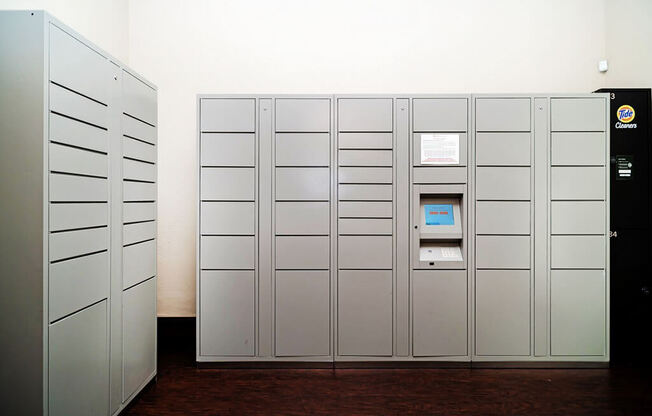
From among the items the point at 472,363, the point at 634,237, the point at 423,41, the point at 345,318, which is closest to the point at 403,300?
the point at 345,318

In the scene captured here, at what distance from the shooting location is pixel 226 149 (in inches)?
115

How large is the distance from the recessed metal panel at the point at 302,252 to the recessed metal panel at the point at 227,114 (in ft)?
2.95

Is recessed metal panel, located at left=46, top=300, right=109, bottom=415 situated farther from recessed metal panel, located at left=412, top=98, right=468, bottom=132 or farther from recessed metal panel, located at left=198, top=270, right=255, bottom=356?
recessed metal panel, located at left=412, top=98, right=468, bottom=132

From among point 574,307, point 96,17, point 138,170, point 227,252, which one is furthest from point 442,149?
point 96,17

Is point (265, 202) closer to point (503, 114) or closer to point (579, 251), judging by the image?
point (503, 114)

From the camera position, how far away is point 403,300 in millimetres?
2914

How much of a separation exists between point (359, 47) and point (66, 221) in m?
2.87

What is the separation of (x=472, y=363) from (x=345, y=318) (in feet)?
3.37

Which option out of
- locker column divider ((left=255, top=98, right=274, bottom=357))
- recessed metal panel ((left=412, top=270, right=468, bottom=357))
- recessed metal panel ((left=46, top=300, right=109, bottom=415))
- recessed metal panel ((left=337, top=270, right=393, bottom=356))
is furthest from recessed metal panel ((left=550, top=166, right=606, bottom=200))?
recessed metal panel ((left=46, top=300, right=109, bottom=415))

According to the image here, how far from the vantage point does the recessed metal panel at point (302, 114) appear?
2912 mm

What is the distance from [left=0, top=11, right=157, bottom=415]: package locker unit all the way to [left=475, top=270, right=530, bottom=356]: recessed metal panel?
95.5 inches

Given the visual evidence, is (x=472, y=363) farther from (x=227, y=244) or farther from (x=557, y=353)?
(x=227, y=244)

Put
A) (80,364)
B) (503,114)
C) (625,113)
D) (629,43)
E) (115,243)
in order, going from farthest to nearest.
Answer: (629,43) < (625,113) < (503,114) < (115,243) < (80,364)

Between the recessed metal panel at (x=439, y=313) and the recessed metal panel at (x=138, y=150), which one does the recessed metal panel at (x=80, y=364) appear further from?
the recessed metal panel at (x=439, y=313)
